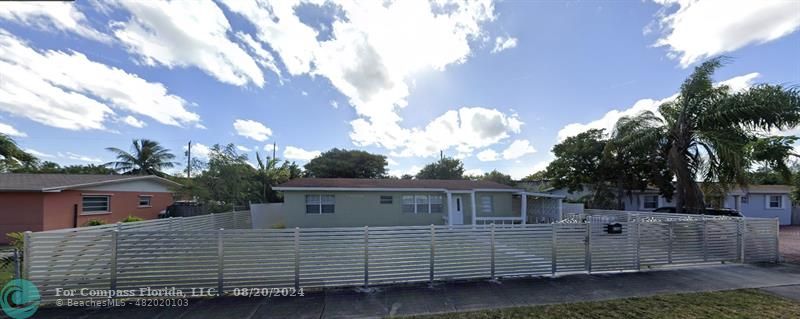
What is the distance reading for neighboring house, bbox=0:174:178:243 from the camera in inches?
482

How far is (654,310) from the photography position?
498 cm

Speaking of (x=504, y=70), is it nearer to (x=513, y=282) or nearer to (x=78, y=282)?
(x=513, y=282)

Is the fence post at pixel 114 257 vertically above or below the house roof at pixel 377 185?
below

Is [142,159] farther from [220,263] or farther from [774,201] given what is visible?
[774,201]

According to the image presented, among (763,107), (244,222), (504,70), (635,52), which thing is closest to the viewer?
(763,107)

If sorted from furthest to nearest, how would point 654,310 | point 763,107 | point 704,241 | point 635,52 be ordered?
point 635,52 → point 763,107 → point 704,241 → point 654,310

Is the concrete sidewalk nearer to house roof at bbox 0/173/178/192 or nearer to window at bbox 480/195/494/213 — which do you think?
window at bbox 480/195/494/213

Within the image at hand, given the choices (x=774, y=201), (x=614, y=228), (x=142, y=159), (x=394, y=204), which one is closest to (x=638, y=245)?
(x=614, y=228)

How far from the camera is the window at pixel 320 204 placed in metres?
15.1

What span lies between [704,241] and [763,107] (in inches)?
239

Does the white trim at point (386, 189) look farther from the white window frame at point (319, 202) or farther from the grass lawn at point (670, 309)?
the grass lawn at point (670, 309)

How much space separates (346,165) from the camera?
32.7m

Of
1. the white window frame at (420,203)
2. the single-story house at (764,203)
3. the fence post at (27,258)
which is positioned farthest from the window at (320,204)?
the single-story house at (764,203)

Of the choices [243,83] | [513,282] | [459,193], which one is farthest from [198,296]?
[459,193]
